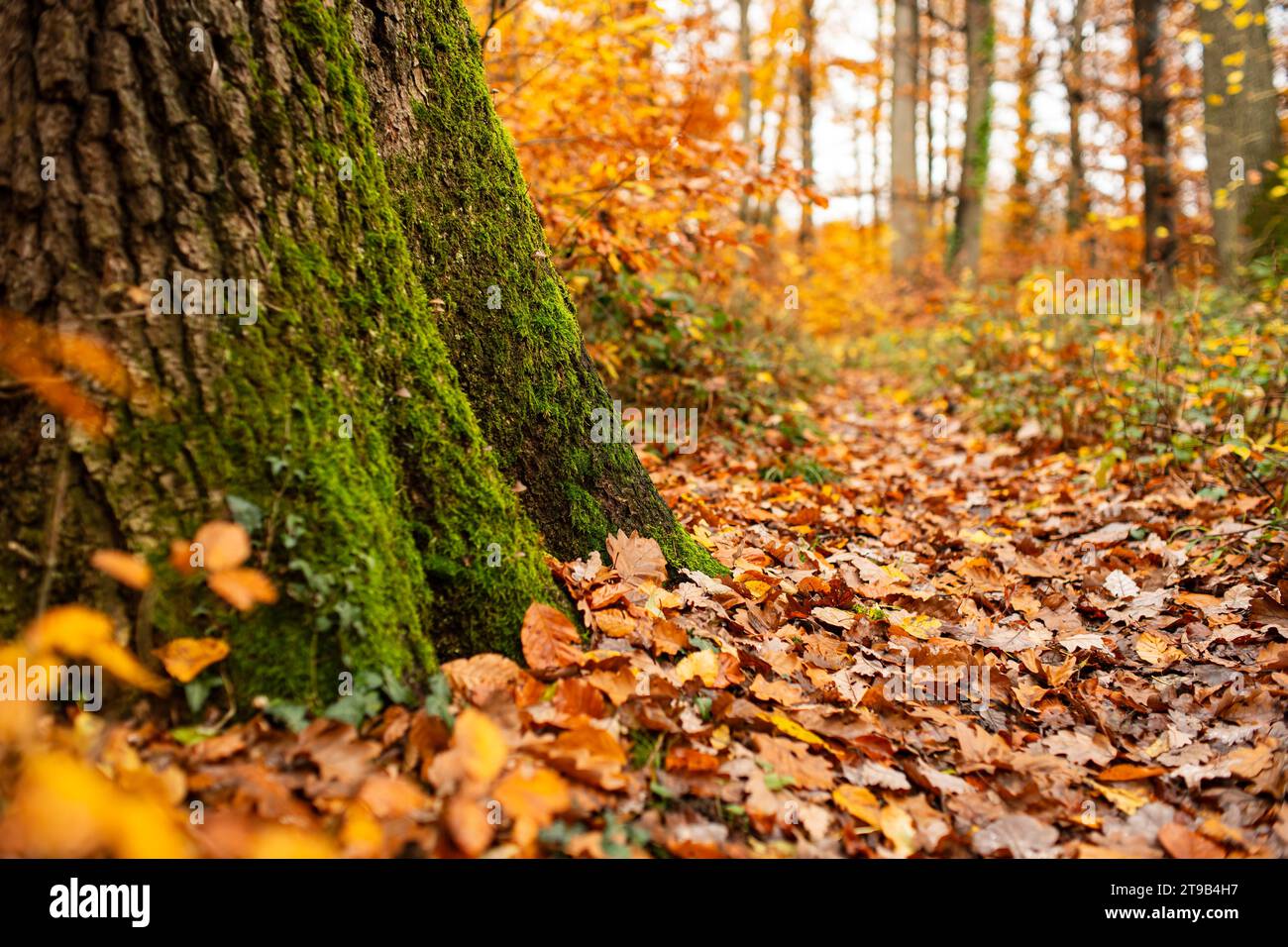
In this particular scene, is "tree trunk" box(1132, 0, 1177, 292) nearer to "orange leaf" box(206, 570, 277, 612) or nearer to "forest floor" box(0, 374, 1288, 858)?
"forest floor" box(0, 374, 1288, 858)

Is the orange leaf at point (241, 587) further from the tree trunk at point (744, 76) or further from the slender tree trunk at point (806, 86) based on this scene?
the slender tree trunk at point (806, 86)

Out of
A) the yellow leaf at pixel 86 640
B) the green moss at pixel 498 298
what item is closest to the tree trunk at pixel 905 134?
the green moss at pixel 498 298

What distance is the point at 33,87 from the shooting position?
1.75 meters

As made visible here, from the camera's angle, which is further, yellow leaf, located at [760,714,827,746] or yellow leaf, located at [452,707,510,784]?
yellow leaf, located at [760,714,827,746]

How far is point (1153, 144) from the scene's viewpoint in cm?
1074

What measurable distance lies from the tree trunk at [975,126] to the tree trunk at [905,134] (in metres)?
1.06

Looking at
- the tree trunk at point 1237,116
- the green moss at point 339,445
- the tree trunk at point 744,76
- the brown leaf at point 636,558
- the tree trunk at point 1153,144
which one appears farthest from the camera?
the tree trunk at point 744,76

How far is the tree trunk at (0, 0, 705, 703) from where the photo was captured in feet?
5.70

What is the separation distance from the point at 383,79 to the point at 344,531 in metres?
1.44

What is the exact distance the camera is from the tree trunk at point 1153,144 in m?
10.3

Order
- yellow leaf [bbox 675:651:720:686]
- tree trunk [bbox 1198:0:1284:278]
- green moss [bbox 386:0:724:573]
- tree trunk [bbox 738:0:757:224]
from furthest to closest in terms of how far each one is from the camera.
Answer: tree trunk [bbox 738:0:757:224] < tree trunk [bbox 1198:0:1284:278] < green moss [bbox 386:0:724:573] < yellow leaf [bbox 675:651:720:686]

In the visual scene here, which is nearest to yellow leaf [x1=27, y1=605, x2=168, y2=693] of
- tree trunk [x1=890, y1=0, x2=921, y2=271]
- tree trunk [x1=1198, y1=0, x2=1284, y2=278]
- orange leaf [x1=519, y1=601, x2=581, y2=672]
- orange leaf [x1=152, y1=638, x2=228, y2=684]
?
orange leaf [x1=152, y1=638, x2=228, y2=684]

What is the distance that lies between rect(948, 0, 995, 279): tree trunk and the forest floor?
43.9 ft
